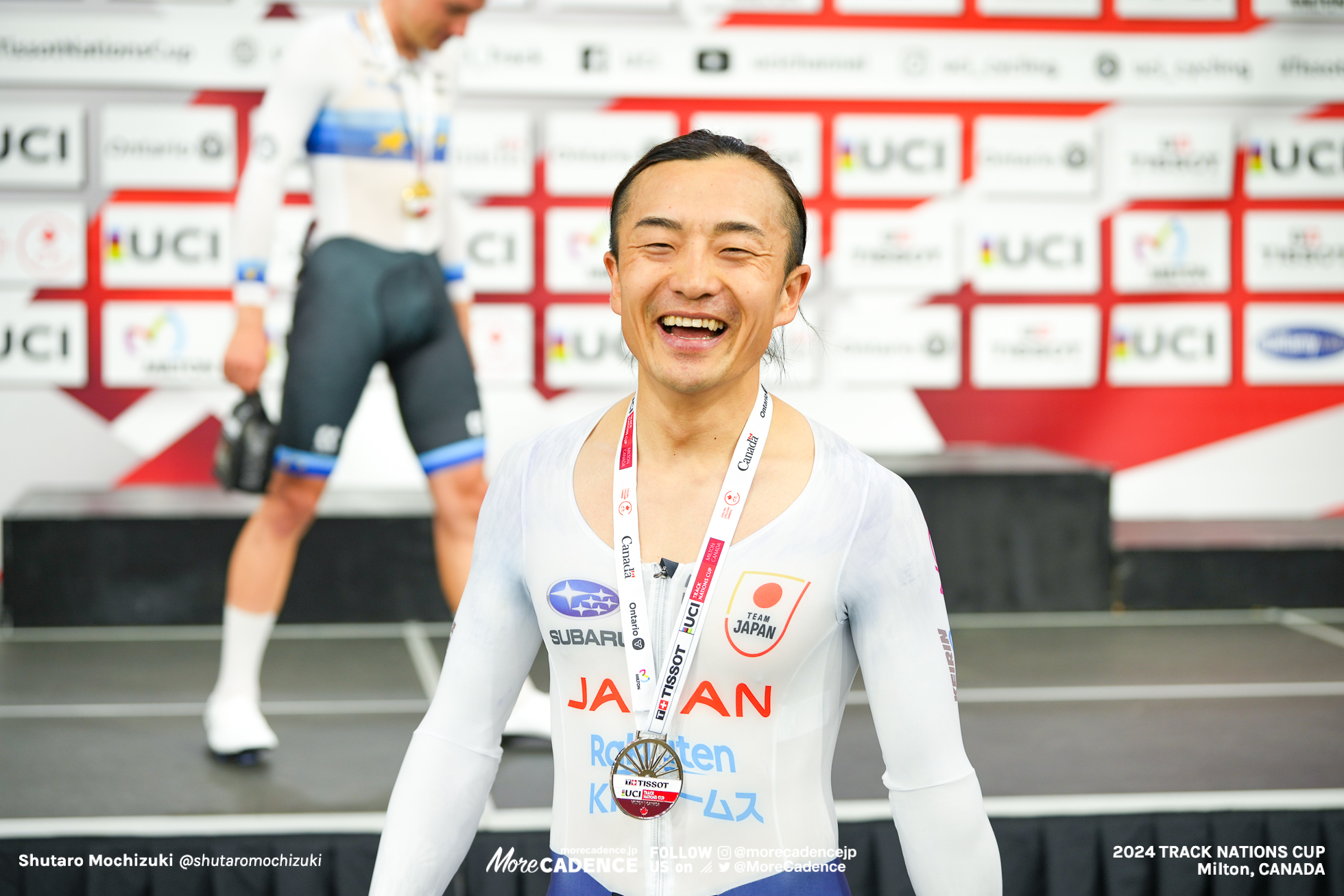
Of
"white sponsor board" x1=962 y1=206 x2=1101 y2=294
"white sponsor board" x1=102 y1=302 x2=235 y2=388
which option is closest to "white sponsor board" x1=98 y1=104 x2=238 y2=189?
"white sponsor board" x1=102 y1=302 x2=235 y2=388

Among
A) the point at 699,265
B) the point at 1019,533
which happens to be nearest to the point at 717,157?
the point at 699,265

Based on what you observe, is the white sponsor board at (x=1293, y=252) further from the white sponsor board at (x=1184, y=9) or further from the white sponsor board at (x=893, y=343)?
the white sponsor board at (x=893, y=343)

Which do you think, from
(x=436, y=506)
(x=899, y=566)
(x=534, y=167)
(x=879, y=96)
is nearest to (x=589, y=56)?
(x=534, y=167)

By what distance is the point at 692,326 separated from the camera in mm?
1146

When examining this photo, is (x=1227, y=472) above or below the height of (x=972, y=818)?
below

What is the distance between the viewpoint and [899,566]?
3.81 ft

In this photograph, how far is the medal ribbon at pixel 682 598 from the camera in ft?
3.82

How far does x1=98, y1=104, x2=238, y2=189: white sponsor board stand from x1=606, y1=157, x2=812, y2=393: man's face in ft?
11.9

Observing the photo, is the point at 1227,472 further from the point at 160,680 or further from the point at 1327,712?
the point at 160,680

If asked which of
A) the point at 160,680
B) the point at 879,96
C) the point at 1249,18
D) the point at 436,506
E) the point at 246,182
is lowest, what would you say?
the point at 160,680

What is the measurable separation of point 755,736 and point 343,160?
2.03 metres

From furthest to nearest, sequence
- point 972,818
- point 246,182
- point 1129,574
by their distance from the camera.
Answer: point 1129,574, point 246,182, point 972,818

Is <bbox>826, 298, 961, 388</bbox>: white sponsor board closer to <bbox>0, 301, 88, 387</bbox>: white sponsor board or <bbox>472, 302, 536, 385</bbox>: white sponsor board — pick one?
<bbox>472, 302, 536, 385</bbox>: white sponsor board

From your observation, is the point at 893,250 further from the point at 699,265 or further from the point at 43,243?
the point at 699,265
